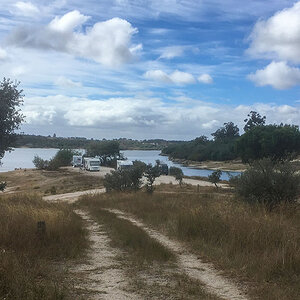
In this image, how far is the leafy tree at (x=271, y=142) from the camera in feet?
220

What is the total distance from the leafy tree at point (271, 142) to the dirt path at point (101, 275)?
60.1 metres

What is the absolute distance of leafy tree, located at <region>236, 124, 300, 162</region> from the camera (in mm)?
67188

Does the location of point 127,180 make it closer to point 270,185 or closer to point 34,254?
point 270,185

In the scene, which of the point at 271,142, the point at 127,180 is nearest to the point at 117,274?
the point at 127,180

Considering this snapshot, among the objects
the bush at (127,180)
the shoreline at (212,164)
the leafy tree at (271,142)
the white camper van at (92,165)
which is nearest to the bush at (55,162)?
the white camper van at (92,165)

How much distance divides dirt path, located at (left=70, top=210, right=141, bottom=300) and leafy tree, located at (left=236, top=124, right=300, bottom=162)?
60078 mm

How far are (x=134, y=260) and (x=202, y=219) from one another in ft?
12.1

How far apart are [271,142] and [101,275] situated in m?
62.8

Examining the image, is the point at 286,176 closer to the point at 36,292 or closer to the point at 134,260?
the point at 134,260

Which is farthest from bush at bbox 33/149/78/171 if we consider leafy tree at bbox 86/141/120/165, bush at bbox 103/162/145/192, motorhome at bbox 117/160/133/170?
bush at bbox 103/162/145/192

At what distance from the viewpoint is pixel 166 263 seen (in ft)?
28.0

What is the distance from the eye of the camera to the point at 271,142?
6675 centimetres

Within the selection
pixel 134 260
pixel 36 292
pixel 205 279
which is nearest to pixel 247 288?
pixel 205 279

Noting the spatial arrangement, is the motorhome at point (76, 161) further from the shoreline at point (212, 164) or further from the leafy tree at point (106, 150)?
the shoreline at point (212, 164)
